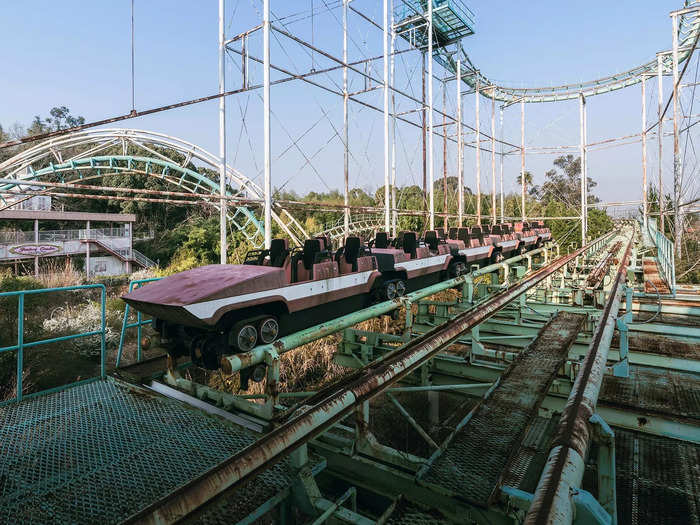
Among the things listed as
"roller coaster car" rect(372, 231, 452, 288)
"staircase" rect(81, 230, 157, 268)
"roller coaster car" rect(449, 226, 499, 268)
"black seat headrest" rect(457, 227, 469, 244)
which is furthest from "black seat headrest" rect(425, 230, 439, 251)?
"staircase" rect(81, 230, 157, 268)

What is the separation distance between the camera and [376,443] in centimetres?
222

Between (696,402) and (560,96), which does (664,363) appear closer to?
(696,402)

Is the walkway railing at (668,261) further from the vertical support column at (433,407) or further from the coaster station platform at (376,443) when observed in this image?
the vertical support column at (433,407)

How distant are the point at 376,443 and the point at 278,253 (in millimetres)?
3262

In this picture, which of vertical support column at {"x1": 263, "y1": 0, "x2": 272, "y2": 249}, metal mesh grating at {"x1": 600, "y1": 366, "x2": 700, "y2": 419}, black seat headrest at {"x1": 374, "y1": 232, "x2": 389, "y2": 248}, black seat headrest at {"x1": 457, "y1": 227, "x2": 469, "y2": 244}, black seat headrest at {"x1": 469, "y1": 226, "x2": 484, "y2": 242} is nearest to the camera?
metal mesh grating at {"x1": 600, "y1": 366, "x2": 700, "y2": 419}

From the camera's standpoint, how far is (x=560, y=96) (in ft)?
77.9

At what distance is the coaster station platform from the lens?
122 centimetres

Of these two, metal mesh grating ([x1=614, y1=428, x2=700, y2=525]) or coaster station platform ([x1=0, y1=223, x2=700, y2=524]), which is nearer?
coaster station platform ([x1=0, y1=223, x2=700, y2=524])

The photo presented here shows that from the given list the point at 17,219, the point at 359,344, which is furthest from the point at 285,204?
the point at 17,219

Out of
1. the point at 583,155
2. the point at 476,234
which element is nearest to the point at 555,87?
the point at 583,155

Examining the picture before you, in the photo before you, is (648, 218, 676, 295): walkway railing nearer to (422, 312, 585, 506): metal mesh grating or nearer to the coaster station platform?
the coaster station platform

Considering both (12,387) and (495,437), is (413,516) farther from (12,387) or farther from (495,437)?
(12,387)

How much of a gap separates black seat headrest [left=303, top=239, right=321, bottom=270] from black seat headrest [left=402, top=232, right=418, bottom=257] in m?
2.40

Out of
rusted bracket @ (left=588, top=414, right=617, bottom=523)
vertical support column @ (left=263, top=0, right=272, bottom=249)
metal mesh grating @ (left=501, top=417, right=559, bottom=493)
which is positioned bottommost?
metal mesh grating @ (left=501, top=417, right=559, bottom=493)
